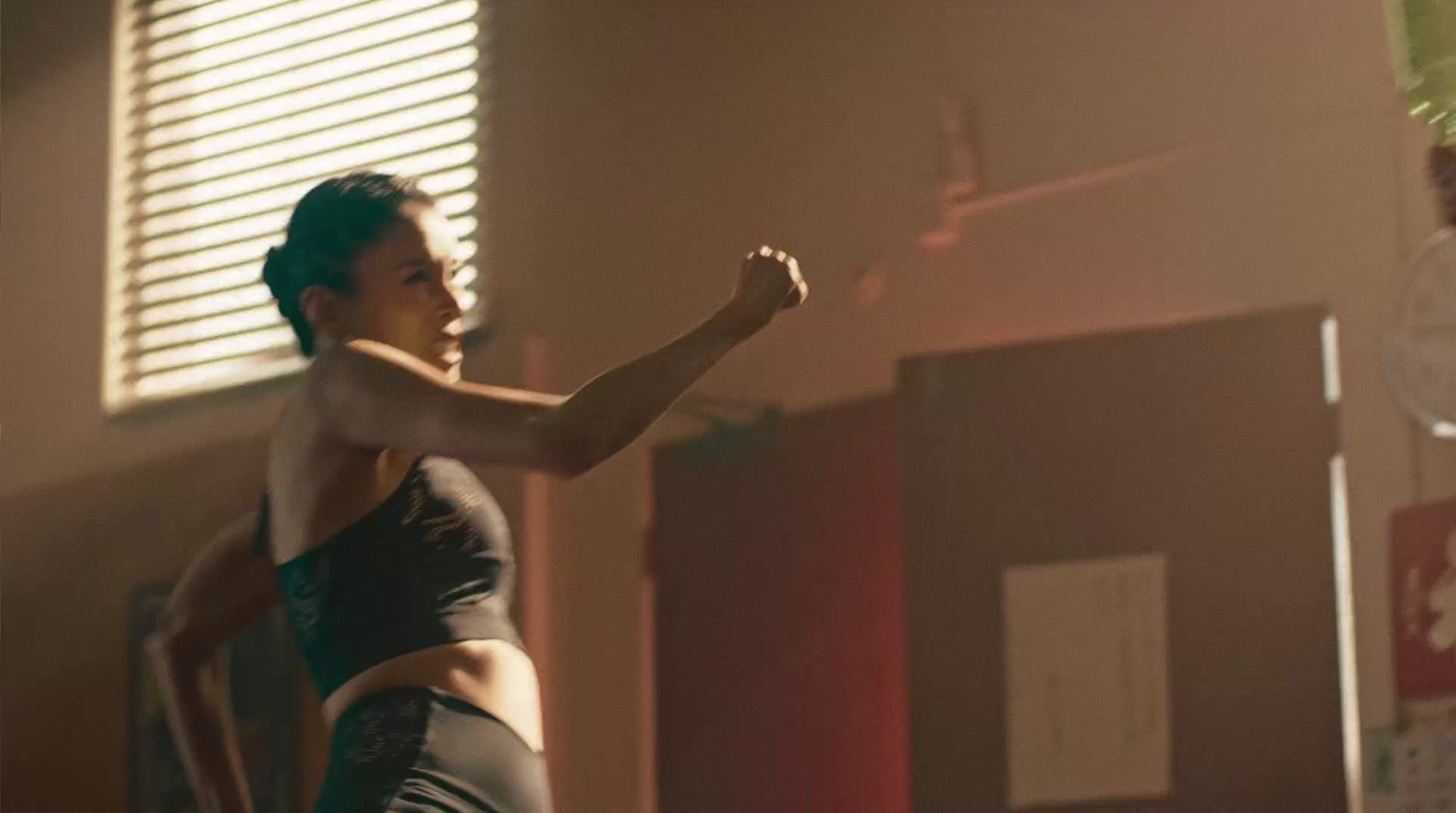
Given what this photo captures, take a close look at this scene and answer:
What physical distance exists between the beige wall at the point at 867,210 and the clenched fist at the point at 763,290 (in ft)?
4.24

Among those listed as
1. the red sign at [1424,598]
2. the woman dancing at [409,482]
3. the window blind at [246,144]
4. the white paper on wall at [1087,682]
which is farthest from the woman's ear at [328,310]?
the window blind at [246,144]

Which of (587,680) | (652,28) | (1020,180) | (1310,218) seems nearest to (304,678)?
(587,680)

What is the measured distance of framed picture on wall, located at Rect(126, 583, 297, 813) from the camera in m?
3.23

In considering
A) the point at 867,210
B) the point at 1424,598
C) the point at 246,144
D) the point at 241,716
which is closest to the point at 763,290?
the point at 1424,598

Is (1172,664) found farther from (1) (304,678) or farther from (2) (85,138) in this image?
(2) (85,138)

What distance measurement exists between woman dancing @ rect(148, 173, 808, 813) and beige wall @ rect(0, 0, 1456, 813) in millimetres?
1282

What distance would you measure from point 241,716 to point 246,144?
0.96 metres

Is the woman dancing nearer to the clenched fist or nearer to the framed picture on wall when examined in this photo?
the clenched fist

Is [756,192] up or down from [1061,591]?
up

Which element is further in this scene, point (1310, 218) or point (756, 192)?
point (756, 192)

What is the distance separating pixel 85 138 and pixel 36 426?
0.52m

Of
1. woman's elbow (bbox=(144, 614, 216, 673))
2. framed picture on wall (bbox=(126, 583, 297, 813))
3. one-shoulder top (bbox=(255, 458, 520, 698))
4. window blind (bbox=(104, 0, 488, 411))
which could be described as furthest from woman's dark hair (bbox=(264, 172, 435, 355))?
framed picture on wall (bbox=(126, 583, 297, 813))

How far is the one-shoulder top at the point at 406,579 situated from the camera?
1496 mm

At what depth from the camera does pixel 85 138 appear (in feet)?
12.3
